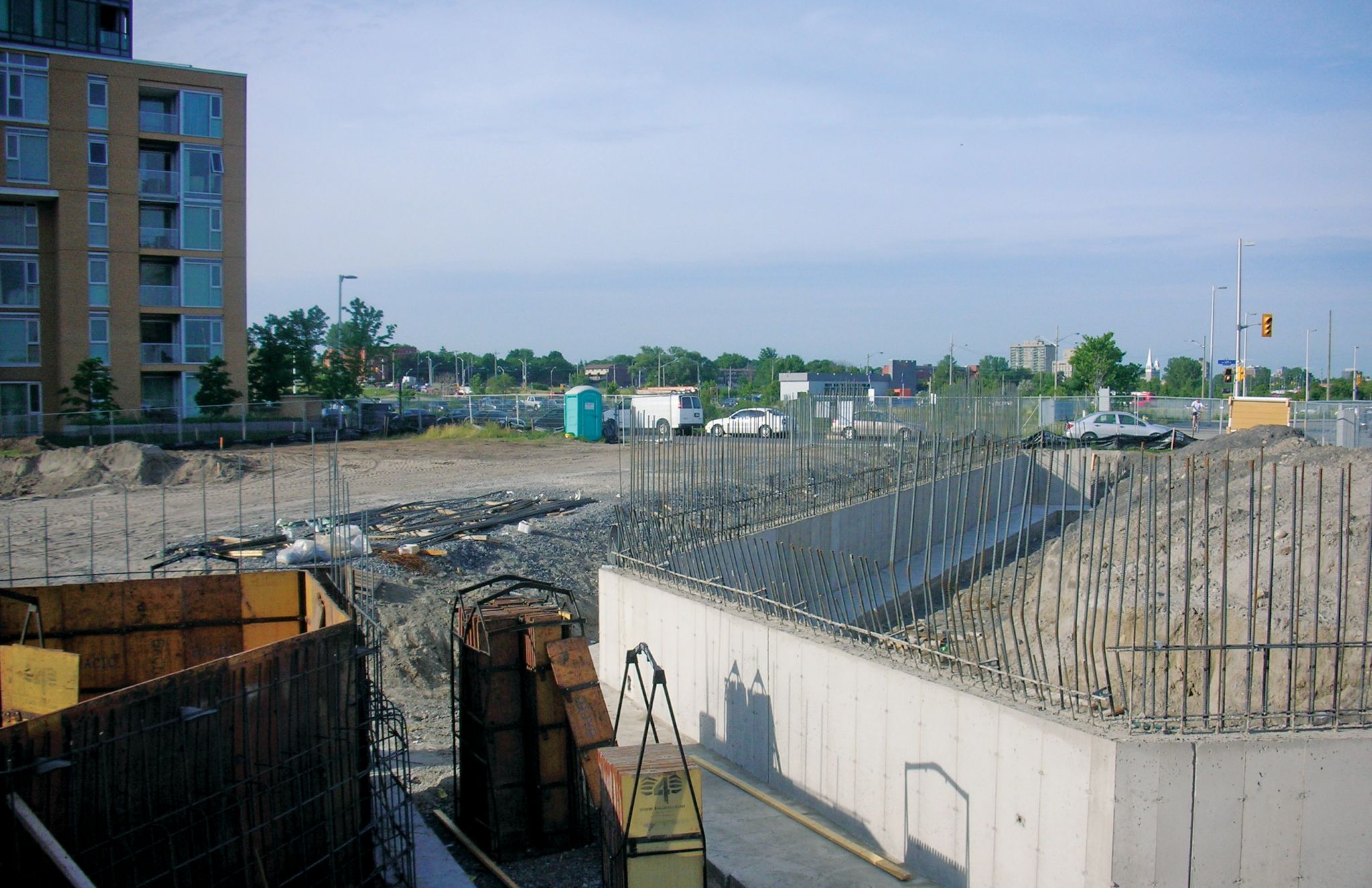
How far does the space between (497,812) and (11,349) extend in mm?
38635

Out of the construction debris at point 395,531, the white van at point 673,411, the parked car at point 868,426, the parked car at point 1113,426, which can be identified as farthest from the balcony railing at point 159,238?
the parked car at point 1113,426

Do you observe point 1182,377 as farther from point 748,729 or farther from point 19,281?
point 748,729

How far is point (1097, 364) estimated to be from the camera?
48844mm

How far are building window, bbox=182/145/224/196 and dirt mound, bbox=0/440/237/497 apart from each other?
53.1 ft

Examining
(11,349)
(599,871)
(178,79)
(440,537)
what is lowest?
(599,871)

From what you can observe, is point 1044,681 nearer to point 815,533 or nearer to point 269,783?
point 269,783

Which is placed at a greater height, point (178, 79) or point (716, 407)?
point (178, 79)

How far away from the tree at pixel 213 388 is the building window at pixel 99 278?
4520 millimetres

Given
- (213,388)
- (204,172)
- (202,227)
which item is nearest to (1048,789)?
Result: (213,388)

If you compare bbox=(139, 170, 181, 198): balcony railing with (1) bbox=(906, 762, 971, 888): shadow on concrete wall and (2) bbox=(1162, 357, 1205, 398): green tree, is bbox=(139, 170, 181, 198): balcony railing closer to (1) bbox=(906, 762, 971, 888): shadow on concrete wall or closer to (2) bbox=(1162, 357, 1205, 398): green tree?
(1) bbox=(906, 762, 971, 888): shadow on concrete wall

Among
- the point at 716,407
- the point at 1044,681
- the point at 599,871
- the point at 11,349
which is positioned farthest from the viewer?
the point at 716,407

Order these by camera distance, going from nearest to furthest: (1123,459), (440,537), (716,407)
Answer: (440,537) → (1123,459) → (716,407)

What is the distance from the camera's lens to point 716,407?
50844mm

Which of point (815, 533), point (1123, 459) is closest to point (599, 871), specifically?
point (815, 533)
